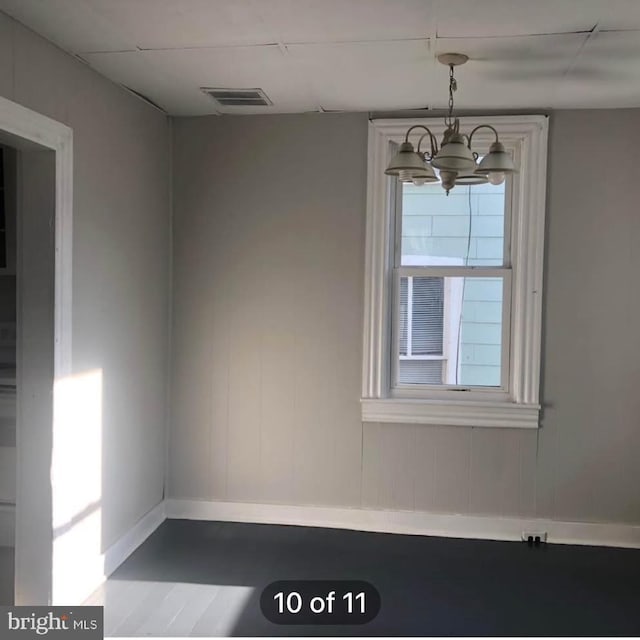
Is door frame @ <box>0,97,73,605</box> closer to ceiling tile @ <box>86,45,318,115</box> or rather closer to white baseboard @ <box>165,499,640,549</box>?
ceiling tile @ <box>86,45,318,115</box>

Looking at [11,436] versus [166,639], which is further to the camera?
[11,436]

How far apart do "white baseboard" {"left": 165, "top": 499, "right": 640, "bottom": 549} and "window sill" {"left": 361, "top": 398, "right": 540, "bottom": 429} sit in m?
0.55

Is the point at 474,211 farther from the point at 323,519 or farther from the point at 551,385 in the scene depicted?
the point at 323,519

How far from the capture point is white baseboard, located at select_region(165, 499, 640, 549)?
372 centimetres

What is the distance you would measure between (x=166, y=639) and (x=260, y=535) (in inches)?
45.0

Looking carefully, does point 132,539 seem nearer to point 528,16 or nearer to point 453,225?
point 453,225

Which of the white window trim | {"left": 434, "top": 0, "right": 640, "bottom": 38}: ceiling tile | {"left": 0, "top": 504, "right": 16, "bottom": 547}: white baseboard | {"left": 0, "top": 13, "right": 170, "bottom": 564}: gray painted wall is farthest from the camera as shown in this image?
the white window trim

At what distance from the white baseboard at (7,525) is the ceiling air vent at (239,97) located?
7.46 feet

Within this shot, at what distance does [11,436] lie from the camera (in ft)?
10.6

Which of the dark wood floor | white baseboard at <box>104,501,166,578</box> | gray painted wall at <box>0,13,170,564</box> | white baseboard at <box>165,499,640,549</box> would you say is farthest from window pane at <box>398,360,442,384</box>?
white baseboard at <box>104,501,166,578</box>

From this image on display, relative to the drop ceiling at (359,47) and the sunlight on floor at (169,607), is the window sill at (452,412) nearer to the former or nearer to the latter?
the sunlight on floor at (169,607)

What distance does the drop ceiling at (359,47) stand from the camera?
236cm

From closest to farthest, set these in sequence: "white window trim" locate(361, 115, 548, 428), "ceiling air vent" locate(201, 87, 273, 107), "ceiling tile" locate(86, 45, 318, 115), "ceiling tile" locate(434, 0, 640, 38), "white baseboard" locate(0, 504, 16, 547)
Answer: "ceiling tile" locate(434, 0, 640, 38) → "ceiling tile" locate(86, 45, 318, 115) → "white baseboard" locate(0, 504, 16, 547) → "ceiling air vent" locate(201, 87, 273, 107) → "white window trim" locate(361, 115, 548, 428)

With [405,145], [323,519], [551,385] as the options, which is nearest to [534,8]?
[405,145]
